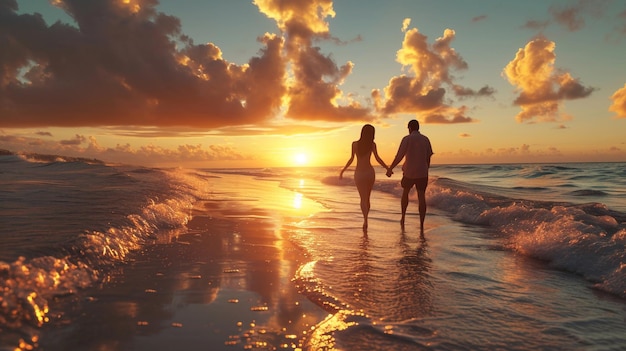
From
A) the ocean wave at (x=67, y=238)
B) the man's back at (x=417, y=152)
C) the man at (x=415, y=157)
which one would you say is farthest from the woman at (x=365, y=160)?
the ocean wave at (x=67, y=238)

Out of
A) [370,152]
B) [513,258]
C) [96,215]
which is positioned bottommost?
[513,258]

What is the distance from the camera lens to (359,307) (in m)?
3.92

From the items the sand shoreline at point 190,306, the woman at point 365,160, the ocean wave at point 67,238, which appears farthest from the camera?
the woman at point 365,160

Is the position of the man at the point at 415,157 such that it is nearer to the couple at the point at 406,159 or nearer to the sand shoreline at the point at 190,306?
the couple at the point at 406,159

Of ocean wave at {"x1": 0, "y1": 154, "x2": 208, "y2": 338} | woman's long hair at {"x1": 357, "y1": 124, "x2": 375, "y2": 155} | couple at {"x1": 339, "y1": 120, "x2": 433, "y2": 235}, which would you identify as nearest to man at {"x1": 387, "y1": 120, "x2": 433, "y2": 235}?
couple at {"x1": 339, "y1": 120, "x2": 433, "y2": 235}

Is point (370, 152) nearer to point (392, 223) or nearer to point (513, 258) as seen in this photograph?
point (392, 223)

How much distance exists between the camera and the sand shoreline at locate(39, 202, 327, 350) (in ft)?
9.79

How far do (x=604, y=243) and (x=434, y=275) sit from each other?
324 centimetres

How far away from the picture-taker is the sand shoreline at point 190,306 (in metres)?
2.98

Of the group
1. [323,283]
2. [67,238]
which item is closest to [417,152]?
[323,283]

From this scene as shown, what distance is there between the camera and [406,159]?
9.81 meters

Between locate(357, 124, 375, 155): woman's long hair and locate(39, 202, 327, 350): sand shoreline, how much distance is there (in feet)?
12.8

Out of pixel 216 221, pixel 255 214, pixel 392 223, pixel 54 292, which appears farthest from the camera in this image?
pixel 255 214

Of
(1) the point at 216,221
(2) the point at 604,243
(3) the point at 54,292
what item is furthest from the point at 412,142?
(3) the point at 54,292
